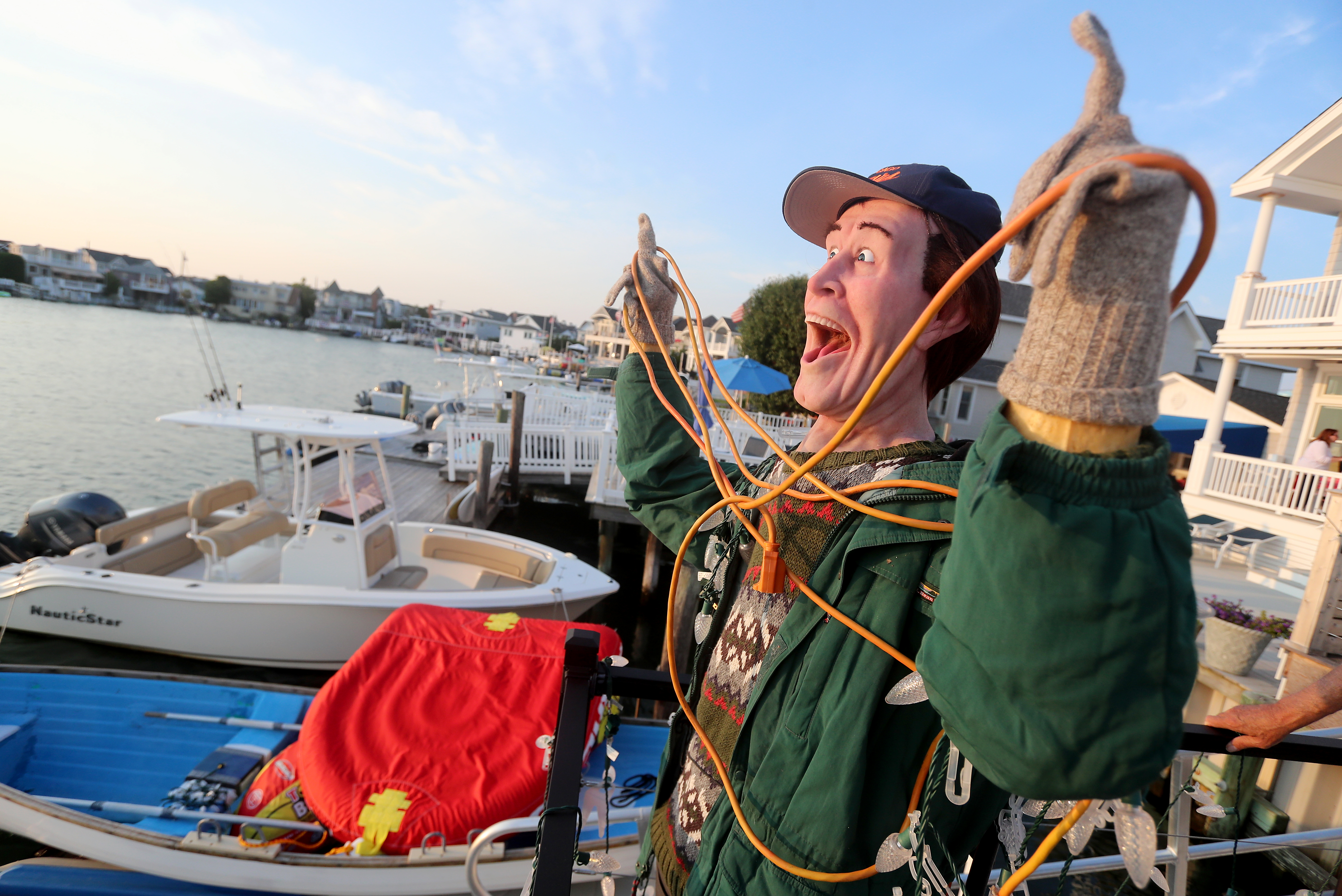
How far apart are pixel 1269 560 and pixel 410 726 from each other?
13.2 m

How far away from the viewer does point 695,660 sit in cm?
159

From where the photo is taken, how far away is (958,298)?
4.58 ft

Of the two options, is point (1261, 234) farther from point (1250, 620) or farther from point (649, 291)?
point (649, 291)

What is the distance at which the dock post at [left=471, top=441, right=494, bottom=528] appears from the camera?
12312 millimetres

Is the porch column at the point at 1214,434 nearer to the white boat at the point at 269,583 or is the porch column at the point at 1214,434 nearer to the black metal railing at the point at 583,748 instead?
the white boat at the point at 269,583

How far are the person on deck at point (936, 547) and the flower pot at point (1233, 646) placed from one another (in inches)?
275

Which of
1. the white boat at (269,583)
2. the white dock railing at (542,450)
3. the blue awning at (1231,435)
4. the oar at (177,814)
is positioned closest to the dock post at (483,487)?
the white dock railing at (542,450)

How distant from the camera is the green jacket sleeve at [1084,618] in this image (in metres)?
0.62

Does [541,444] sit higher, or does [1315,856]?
[541,444]

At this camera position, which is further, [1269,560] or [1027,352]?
[1269,560]

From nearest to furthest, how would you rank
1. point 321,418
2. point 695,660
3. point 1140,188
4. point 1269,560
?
point 1140,188, point 695,660, point 321,418, point 1269,560

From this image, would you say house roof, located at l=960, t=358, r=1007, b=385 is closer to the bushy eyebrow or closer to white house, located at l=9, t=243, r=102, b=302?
the bushy eyebrow

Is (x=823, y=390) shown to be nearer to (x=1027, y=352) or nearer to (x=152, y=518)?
(x=1027, y=352)

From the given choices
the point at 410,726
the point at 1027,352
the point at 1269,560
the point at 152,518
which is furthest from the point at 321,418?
the point at 1269,560
